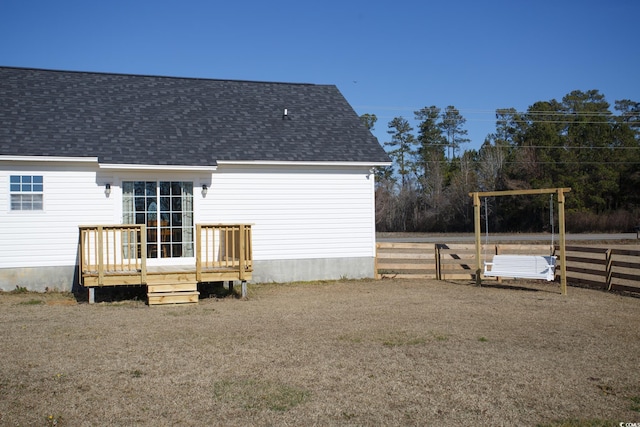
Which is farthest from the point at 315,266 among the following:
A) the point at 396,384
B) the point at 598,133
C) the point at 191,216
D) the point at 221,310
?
the point at 598,133

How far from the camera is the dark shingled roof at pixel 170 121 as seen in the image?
1441cm

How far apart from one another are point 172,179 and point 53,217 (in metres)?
2.75

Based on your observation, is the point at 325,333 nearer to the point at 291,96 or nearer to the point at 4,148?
the point at 4,148

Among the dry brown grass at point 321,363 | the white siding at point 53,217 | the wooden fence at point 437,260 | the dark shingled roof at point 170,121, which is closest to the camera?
the dry brown grass at point 321,363

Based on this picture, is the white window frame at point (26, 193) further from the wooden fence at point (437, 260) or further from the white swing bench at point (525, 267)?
the white swing bench at point (525, 267)

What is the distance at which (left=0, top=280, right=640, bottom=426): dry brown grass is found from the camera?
5648mm

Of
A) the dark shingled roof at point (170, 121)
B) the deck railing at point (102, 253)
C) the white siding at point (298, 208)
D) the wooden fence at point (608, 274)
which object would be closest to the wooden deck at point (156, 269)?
the deck railing at point (102, 253)

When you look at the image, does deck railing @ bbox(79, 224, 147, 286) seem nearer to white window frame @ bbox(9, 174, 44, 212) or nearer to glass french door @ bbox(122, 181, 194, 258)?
glass french door @ bbox(122, 181, 194, 258)

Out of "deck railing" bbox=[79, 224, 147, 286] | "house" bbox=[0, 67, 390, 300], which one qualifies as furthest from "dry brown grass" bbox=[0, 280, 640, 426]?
"house" bbox=[0, 67, 390, 300]

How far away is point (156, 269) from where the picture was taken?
43.3 ft

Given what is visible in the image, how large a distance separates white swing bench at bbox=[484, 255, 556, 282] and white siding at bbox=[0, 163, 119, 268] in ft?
29.8

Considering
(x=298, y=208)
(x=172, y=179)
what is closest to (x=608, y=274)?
(x=298, y=208)

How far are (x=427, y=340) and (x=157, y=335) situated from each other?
3.92m

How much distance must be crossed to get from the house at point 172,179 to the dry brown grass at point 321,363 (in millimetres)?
1841
